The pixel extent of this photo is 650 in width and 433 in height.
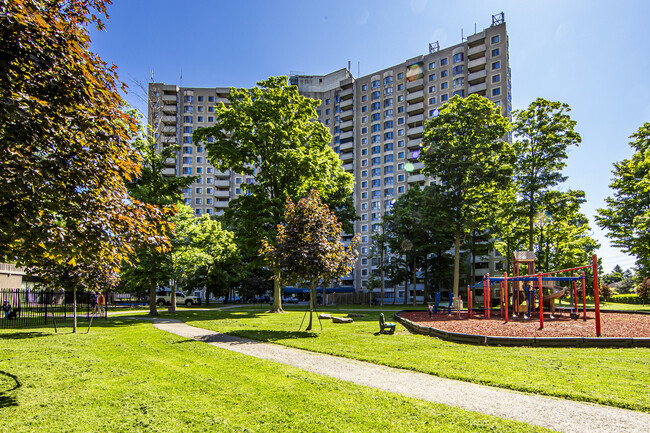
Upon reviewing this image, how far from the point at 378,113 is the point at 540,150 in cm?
5933

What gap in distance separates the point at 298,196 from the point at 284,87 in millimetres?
8996

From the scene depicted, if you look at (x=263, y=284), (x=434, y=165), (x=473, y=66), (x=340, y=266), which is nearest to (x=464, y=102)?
(x=434, y=165)

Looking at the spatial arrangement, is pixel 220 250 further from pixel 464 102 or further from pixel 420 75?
pixel 420 75

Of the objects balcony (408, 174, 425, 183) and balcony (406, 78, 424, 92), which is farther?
balcony (406, 78, 424, 92)

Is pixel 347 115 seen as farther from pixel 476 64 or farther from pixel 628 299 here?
pixel 628 299

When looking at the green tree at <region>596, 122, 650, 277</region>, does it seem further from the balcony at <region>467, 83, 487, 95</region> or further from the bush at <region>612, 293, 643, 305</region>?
the balcony at <region>467, 83, 487, 95</region>

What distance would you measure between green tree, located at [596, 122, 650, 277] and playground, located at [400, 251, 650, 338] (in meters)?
8.18

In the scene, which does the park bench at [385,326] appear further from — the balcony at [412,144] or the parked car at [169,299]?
the balcony at [412,144]

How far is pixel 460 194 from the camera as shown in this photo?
1207 inches

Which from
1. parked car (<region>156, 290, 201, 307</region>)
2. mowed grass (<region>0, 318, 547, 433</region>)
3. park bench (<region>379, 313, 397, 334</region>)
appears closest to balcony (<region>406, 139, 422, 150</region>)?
parked car (<region>156, 290, 201, 307</region>)

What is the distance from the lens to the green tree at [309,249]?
15.2m

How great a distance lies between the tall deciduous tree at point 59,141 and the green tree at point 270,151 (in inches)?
808

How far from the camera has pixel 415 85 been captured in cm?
8181

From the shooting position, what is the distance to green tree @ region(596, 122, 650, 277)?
28.8 metres
